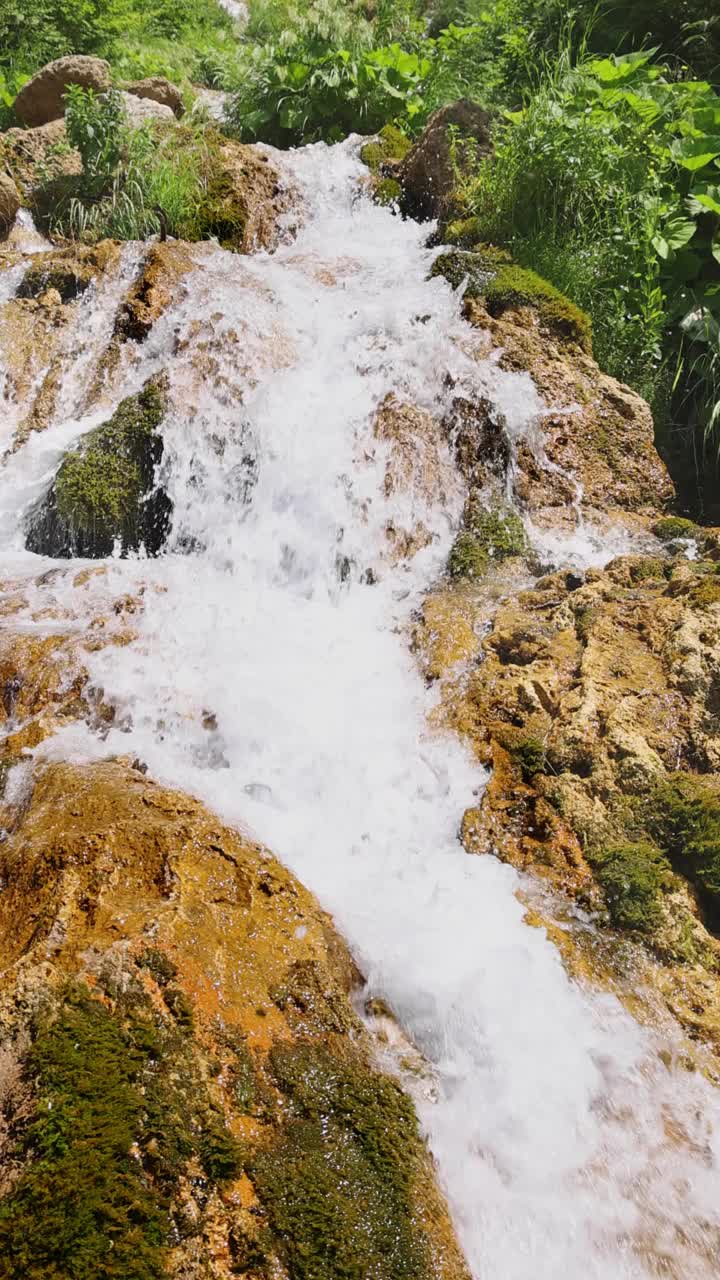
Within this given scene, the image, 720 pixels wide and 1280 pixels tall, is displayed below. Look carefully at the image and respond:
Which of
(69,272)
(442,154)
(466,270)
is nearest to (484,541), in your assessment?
(466,270)

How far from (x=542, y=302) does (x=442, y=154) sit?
2564 millimetres

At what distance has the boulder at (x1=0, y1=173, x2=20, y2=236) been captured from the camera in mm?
7100

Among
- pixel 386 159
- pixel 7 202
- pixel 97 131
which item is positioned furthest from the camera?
pixel 386 159

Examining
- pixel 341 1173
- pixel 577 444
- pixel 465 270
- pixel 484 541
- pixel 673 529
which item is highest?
pixel 465 270

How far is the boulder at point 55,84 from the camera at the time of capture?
8.27 meters

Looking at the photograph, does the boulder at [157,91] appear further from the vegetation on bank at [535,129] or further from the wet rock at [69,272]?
the wet rock at [69,272]

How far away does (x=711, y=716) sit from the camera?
10.1 feet

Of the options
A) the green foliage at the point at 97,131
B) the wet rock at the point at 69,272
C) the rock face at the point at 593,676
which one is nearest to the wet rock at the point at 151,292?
the wet rock at the point at 69,272

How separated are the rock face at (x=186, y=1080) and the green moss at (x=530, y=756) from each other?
3.61 feet

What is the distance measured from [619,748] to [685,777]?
9.9 inches

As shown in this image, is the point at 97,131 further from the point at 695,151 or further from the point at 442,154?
the point at 695,151

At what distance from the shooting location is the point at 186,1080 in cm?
174

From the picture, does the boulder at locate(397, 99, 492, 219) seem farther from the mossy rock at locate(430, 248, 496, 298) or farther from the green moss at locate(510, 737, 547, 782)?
the green moss at locate(510, 737, 547, 782)

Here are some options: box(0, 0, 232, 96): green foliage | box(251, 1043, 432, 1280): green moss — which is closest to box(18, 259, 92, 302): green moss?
box(0, 0, 232, 96): green foliage
